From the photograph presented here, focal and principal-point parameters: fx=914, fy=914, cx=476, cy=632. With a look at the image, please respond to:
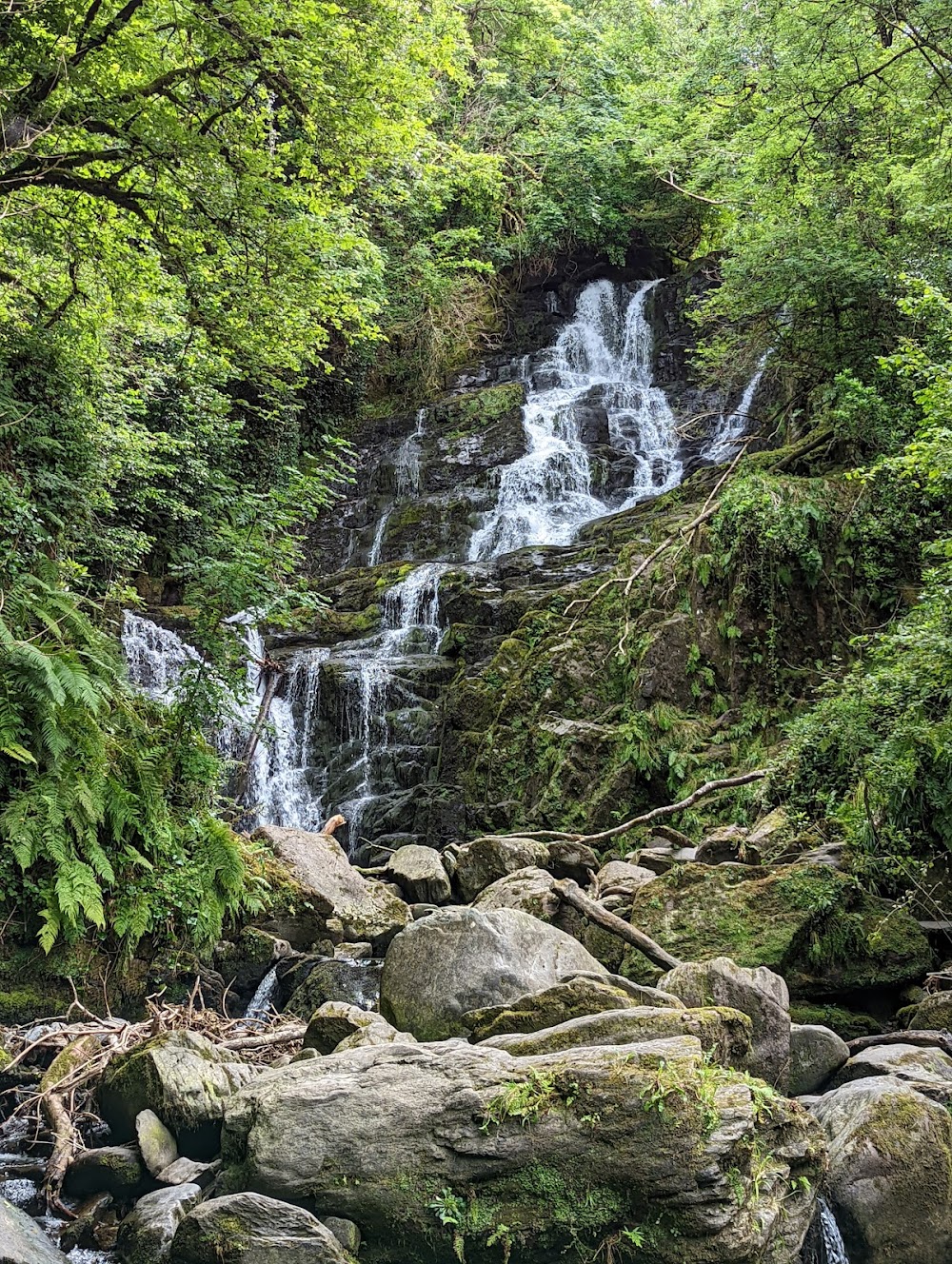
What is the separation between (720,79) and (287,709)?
11899mm

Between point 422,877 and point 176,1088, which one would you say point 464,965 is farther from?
point 422,877

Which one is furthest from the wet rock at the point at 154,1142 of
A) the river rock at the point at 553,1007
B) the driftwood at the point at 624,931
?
the driftwood at the point at 624,931

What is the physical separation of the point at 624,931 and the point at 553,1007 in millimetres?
1978

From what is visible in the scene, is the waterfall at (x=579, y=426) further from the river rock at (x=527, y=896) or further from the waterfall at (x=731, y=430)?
the river rock at (x=527, y=896)

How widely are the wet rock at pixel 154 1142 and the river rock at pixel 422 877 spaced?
4.86m

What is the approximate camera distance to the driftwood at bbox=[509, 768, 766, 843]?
9664 mm

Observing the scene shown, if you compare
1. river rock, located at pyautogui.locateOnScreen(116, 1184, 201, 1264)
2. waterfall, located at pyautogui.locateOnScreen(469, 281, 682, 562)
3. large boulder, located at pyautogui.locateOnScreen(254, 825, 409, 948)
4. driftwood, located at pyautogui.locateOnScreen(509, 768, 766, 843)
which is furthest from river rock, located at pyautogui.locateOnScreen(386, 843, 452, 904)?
waterfall, located at pyautogui.locateOnScreen(469, 281, 682, 562)

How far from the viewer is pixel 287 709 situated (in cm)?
1434

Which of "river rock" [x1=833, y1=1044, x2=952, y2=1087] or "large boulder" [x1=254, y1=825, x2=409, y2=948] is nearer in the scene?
"river rock" [x1=833, y1=1044, x2=952, y2=1087]

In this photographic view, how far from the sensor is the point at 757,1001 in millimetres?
4770

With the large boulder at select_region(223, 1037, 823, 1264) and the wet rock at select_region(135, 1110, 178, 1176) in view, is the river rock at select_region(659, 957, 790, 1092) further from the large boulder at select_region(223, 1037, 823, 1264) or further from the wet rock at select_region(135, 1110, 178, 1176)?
the wet rock at select_region(135, 1110, 178, 1176)

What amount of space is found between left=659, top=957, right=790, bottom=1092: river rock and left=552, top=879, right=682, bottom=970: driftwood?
1.21m

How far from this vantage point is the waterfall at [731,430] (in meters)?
18.7

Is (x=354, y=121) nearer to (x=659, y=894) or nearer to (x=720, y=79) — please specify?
(x=659, y=894)
